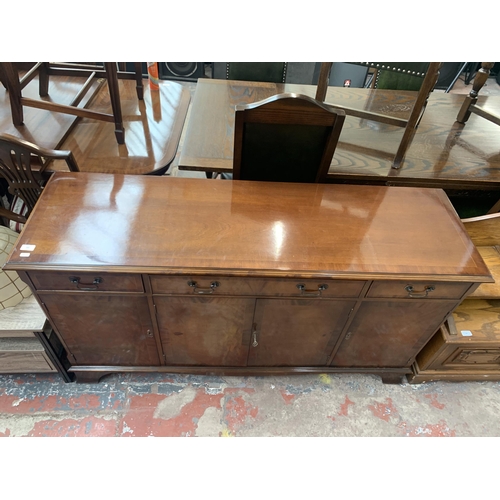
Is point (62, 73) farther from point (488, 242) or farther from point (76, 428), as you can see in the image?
point (488, 242)

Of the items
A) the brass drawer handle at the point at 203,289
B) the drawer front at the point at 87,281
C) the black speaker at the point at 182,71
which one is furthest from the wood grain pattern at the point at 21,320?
the black speaker at the point at 182,71

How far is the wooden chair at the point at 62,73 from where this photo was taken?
5.15ft

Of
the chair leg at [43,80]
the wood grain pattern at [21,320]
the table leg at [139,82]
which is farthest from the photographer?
the table leg at [139,82]

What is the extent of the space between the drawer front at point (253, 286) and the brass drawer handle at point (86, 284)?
0.55 feet

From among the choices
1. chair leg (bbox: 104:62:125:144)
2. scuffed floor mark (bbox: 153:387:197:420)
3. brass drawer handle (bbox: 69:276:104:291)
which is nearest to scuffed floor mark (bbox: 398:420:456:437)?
scuffed floor mark (bbox: 153:387:197:420)

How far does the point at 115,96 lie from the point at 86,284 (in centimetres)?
99

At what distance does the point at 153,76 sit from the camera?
2.32m

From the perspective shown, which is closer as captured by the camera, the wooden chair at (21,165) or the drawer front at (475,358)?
the wooden chair at (21,165)

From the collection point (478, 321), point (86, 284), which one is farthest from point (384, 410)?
point (86, 284)

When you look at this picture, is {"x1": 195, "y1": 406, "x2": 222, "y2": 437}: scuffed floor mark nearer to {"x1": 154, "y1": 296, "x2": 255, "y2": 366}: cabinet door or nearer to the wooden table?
{"x1": 154, "y1": 296, "x2": 255, "y2": 366}: cabinet door

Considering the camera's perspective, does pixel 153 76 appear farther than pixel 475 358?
Yes

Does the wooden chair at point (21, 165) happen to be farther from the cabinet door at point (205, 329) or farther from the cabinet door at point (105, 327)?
the cabinet door at point (205, 329)

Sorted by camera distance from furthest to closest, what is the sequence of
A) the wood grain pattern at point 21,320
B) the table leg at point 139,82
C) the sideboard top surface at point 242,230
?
the table leg at point 139,82 < the wood grain pattern at point 21,320 < the sideboard top surface at point 242,230

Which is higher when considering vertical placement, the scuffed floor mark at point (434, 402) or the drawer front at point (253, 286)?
the drawer front at point (253, 286)
